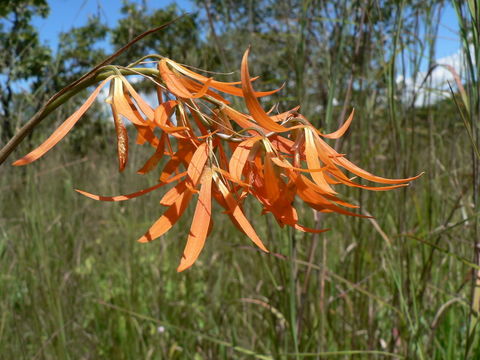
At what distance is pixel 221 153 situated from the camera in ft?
1.83

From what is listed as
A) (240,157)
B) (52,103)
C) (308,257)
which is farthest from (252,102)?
(308,257)

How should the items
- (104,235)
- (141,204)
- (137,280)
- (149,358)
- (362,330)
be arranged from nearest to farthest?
1. (362,330)
2. (149,358)
3. (137,280)
4. (104,235)
5. (141,204)

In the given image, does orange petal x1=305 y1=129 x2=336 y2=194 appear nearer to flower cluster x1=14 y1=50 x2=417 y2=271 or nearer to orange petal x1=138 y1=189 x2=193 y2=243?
flower cluster x1=14 y1=50 x2=417 y2=271

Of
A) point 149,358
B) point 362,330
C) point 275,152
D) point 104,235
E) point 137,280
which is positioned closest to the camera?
point 275,152

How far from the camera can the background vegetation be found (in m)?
1.04

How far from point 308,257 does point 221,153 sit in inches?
24.1

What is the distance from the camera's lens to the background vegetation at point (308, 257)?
41.1 inches

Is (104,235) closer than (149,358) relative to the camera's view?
No

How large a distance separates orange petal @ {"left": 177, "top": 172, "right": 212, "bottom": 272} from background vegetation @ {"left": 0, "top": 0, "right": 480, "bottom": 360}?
44cm

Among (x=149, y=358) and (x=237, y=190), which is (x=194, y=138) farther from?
(x=149, y=358)

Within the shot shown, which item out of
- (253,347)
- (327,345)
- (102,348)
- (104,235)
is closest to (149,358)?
(102,348)

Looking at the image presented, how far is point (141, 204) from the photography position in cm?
252

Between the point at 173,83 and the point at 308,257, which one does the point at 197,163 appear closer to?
the point at 173,83

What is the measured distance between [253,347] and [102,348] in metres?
0.52
